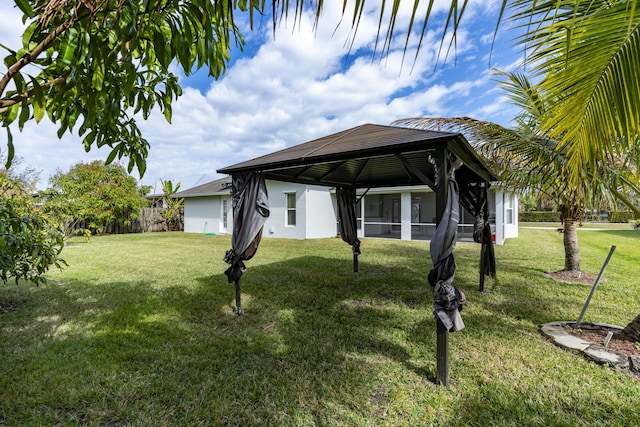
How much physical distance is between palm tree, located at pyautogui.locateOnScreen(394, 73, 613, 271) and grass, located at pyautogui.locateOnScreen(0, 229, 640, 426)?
1.73 m

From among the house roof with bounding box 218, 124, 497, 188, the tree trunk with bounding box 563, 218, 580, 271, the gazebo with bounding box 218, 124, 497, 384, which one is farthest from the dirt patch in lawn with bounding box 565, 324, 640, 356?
the tree trunk with bounding box 563, 218, 580, 271

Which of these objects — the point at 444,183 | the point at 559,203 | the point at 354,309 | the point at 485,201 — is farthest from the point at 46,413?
the point at 559,203

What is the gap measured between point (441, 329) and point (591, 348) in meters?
1.97

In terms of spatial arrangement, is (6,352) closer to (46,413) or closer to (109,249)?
(46,413)

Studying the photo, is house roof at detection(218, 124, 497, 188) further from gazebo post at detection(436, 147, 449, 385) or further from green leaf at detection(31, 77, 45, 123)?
green leaf at detection(31, 77, 45, 123)

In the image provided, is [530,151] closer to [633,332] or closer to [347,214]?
→ [633,332]

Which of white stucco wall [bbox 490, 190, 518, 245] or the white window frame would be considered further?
the white window frame

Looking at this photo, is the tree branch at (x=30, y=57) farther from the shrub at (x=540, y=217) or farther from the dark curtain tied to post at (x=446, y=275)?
the shrub at (x=540, y=217)

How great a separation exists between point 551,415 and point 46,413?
A: 4.03m

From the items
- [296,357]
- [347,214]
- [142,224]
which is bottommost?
[296,357]

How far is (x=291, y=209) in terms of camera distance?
14938 millimetres

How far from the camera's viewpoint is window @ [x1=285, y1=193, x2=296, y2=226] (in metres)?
15.0

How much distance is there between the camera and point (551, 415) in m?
2.31

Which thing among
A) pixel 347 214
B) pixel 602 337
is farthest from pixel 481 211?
pixel 347 214
